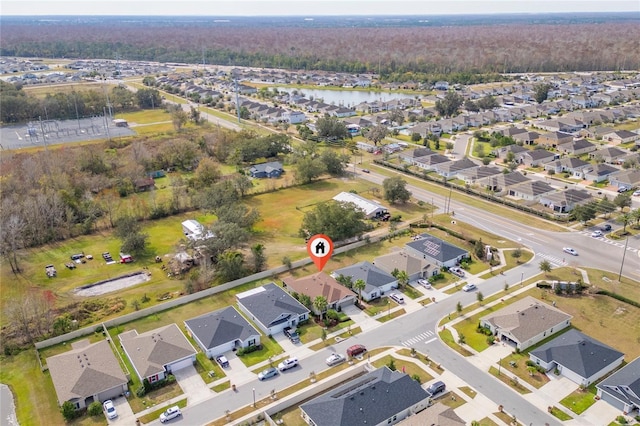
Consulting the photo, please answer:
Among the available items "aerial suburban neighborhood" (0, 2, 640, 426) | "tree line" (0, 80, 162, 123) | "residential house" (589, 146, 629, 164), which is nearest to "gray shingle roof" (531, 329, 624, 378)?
"aerial suburban neighborhood" (0, 2, 640, 426)

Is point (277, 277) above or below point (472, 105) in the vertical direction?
below

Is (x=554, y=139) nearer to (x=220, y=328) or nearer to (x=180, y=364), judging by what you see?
(x=220, y=328)

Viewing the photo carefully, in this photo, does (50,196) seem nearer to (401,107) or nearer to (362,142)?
(362,142)

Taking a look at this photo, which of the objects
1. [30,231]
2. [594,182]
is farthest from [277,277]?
[594,182]

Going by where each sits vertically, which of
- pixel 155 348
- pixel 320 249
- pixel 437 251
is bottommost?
pixel 155 348

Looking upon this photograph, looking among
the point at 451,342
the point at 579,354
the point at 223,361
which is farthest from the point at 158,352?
the point at 579,354

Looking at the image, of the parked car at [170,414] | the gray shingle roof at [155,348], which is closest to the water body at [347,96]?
the gray shingle roof at [155,348]
